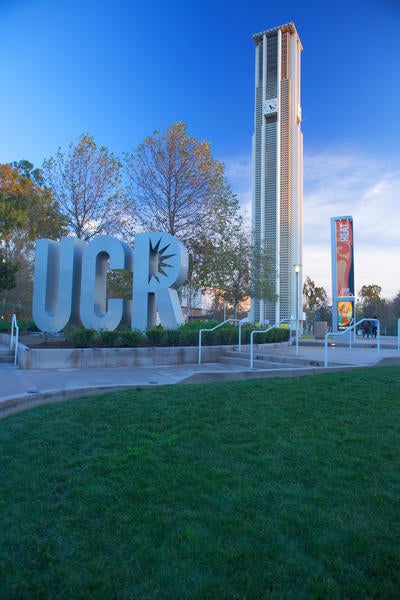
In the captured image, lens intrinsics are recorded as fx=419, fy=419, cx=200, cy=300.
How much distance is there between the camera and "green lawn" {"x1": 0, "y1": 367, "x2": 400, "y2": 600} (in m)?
2.54

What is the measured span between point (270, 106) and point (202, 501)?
8573cm

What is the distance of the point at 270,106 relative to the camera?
7900 centimetres

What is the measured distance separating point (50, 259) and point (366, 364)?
10883 mm

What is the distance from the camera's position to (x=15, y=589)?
250 centimetres

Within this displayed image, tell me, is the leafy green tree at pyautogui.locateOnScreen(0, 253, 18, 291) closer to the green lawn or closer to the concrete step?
the concrete step

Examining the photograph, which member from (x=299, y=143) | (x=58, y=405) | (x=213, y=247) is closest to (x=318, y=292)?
(x=299, y=143)

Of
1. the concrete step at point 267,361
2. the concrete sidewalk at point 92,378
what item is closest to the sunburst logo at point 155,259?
the concrete step at point 267,361

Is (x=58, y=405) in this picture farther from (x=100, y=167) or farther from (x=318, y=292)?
(x=318, y=292)

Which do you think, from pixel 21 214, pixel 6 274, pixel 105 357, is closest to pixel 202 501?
pixel 105 357

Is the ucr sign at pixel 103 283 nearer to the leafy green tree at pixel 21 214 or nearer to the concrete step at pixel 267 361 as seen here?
the concrete step at pixel 267 361

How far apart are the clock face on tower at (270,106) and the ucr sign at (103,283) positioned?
73.9 meters

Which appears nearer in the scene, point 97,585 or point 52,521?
point 97,585

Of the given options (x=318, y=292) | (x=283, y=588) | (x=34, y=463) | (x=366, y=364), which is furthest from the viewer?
(x=318, y=292)

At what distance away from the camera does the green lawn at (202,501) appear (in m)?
2.54
